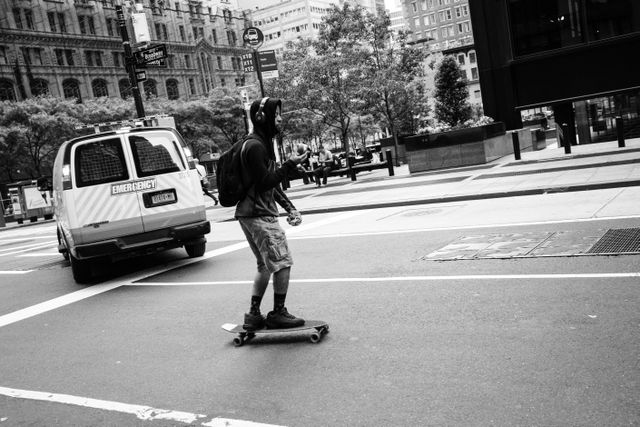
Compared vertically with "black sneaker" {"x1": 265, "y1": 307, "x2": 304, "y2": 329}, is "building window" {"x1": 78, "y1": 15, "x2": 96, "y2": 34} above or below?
above

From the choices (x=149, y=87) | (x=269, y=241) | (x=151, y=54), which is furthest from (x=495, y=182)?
(x=149, y=87)

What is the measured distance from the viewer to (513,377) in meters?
3.47

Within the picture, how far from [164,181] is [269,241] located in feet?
16.0

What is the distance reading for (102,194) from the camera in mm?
8641

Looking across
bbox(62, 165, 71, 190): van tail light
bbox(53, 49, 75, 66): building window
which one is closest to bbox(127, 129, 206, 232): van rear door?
bbox(62, 165, 71, 190): van tail light

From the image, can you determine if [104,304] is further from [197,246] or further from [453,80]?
[453,80]

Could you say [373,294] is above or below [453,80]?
below

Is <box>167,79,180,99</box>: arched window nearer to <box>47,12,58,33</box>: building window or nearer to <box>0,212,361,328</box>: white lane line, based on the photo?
<box>47,12,58,33</box>: building window

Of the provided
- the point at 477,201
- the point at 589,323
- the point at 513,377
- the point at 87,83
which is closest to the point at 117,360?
the point at 513,377

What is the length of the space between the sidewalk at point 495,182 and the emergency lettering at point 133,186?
5654mm

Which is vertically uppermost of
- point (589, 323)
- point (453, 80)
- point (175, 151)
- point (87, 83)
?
point (87, 83)

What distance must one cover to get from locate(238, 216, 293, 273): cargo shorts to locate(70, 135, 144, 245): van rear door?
14.9 ft

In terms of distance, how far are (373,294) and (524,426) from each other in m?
3.02

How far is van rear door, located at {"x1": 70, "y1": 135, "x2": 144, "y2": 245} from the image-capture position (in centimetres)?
850
